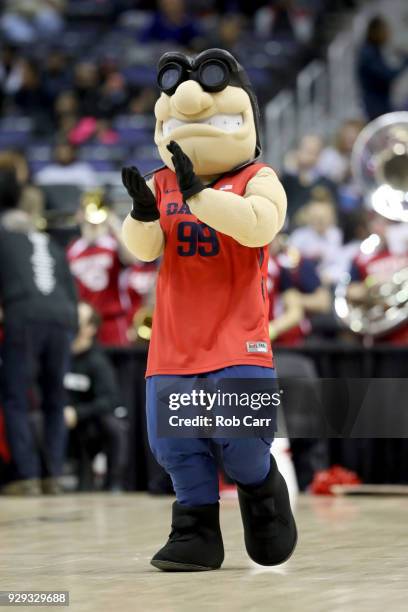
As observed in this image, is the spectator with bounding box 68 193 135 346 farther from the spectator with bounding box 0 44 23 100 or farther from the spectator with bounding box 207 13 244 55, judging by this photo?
the spectator with bounding box 0 44 23 100

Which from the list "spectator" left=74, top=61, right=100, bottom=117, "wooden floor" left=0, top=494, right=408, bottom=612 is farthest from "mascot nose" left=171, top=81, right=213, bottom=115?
"spectator" left=74, top=61, right=100, bottom=117

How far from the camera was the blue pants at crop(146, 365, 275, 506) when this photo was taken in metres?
4.66

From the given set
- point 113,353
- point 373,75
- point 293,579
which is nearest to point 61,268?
point 113,353

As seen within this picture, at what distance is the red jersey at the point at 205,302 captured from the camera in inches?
184

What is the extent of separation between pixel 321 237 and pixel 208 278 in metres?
6.91

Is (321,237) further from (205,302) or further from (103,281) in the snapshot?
(205,302)

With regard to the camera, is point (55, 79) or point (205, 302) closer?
point (205, 302)

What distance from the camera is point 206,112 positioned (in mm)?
4836

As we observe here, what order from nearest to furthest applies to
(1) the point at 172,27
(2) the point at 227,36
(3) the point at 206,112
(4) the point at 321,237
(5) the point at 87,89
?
(3) the point at 206,112 < (4) the point at 321,237 < (5) the point at 87,89 < (2) the point at 227,36 < (1) the point at 172,27

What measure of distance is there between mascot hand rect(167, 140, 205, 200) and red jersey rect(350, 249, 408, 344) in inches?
196

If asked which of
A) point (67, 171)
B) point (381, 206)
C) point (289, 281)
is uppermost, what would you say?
point (67, 171)

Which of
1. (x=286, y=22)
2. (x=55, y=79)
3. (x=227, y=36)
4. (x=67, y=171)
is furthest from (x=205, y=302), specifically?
(x=286, y=22)

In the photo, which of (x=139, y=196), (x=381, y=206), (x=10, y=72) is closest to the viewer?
(x=139, y=196)

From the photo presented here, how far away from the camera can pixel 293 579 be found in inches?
176
